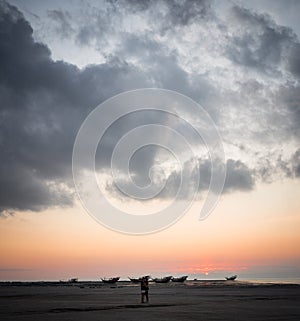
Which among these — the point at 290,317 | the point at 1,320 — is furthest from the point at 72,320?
the point at 290,317

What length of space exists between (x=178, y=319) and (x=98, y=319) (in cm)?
430

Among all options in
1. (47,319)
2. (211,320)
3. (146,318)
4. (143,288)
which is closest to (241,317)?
(211,320)

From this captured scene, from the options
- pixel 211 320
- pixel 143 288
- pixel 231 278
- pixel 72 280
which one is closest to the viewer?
pixel 211 320

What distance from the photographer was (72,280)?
7677 inches

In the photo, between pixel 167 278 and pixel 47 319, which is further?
pixel 167 278

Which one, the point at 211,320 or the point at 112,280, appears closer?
the point at 211,320

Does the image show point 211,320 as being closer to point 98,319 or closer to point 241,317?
point 241,317

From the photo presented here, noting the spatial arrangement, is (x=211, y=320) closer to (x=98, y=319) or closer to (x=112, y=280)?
(x=98, y=319)

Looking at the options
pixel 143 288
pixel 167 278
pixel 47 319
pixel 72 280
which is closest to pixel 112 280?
pixel 167 278

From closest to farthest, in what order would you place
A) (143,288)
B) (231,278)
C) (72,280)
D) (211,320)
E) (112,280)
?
(211,320)
(143,288)
(112,280)
(231,278)
(72,280)

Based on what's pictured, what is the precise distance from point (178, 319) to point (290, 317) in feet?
20.2

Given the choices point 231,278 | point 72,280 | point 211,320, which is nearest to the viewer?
point 211,320

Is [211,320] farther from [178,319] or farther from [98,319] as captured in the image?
[98,319]

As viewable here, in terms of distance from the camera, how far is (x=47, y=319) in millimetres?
20766
